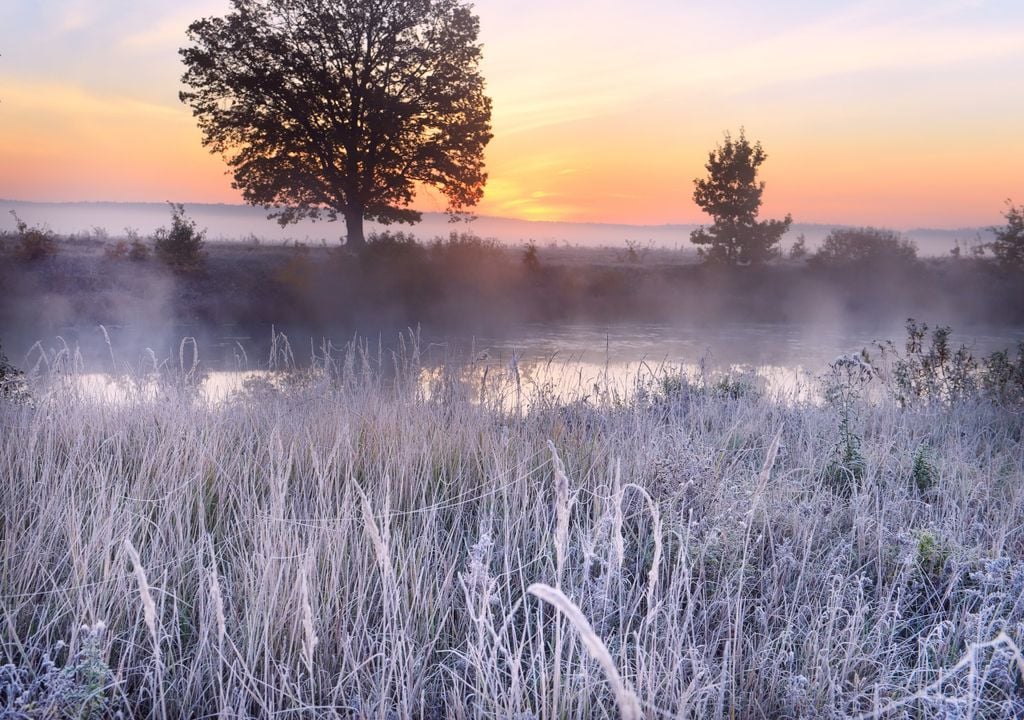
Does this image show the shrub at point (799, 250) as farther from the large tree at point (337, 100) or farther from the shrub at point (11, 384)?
the shrub at point (11, 384)

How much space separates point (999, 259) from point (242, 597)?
35.7 m

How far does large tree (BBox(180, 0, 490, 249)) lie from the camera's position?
2400 cm

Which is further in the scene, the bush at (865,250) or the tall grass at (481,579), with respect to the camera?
the bush at (865,250)

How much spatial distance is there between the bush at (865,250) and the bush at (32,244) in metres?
31.5

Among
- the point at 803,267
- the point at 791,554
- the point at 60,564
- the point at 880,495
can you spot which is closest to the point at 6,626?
the point at 60,564

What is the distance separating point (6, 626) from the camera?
9.04 feet

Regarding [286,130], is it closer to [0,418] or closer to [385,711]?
[0,418]

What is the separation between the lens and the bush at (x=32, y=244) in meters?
24.3

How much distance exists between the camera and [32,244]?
24406 millimetres

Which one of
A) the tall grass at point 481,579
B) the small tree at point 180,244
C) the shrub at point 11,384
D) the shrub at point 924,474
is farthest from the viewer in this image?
the small tree at point 180,244

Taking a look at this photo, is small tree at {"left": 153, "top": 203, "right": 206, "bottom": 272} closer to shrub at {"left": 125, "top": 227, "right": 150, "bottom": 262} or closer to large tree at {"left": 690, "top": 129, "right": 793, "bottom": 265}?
shrub at {"left": 125, "top": 227, "right": 150, "bottom": 262}

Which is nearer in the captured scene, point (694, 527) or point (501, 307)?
point (694, 527)

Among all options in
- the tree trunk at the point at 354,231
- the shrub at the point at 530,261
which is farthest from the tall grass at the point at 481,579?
the shrub at the point at 530,261

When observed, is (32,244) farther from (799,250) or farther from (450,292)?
(799,250)
